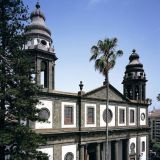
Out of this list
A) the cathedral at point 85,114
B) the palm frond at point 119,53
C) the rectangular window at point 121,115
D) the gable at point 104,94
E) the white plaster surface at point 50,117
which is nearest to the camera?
the white plaster surface at point 50,117

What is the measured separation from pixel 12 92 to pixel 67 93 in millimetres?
12506

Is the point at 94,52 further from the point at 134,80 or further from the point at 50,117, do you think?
the point at 134,80

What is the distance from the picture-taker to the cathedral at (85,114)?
2559cm

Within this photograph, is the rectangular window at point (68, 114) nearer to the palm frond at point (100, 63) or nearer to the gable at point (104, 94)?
the gable at point (104, 94)

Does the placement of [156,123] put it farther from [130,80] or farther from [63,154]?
[63,154]

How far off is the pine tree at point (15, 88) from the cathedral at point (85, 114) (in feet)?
4.56

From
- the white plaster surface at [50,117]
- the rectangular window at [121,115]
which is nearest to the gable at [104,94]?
the rectangular window at [121,115]

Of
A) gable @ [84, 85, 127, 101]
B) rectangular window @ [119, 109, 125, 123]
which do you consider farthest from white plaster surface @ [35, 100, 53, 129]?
rectangular window @ [119, 109, 125, 123]

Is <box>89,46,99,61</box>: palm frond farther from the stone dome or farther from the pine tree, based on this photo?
the pine tree

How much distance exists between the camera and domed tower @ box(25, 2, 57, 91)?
25.1 metres

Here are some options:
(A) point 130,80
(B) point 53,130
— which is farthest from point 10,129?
(A) point 130,80

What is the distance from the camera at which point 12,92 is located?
15.8 metres

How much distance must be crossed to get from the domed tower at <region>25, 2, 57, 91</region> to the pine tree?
7.38m

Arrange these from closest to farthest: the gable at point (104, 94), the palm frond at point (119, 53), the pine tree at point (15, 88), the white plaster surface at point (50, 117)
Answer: the pine tree at point (15, 88)
the white plaster surface at point (50, 117)
the palm frond at point (119, 53)
the gable at point (104, 94)
